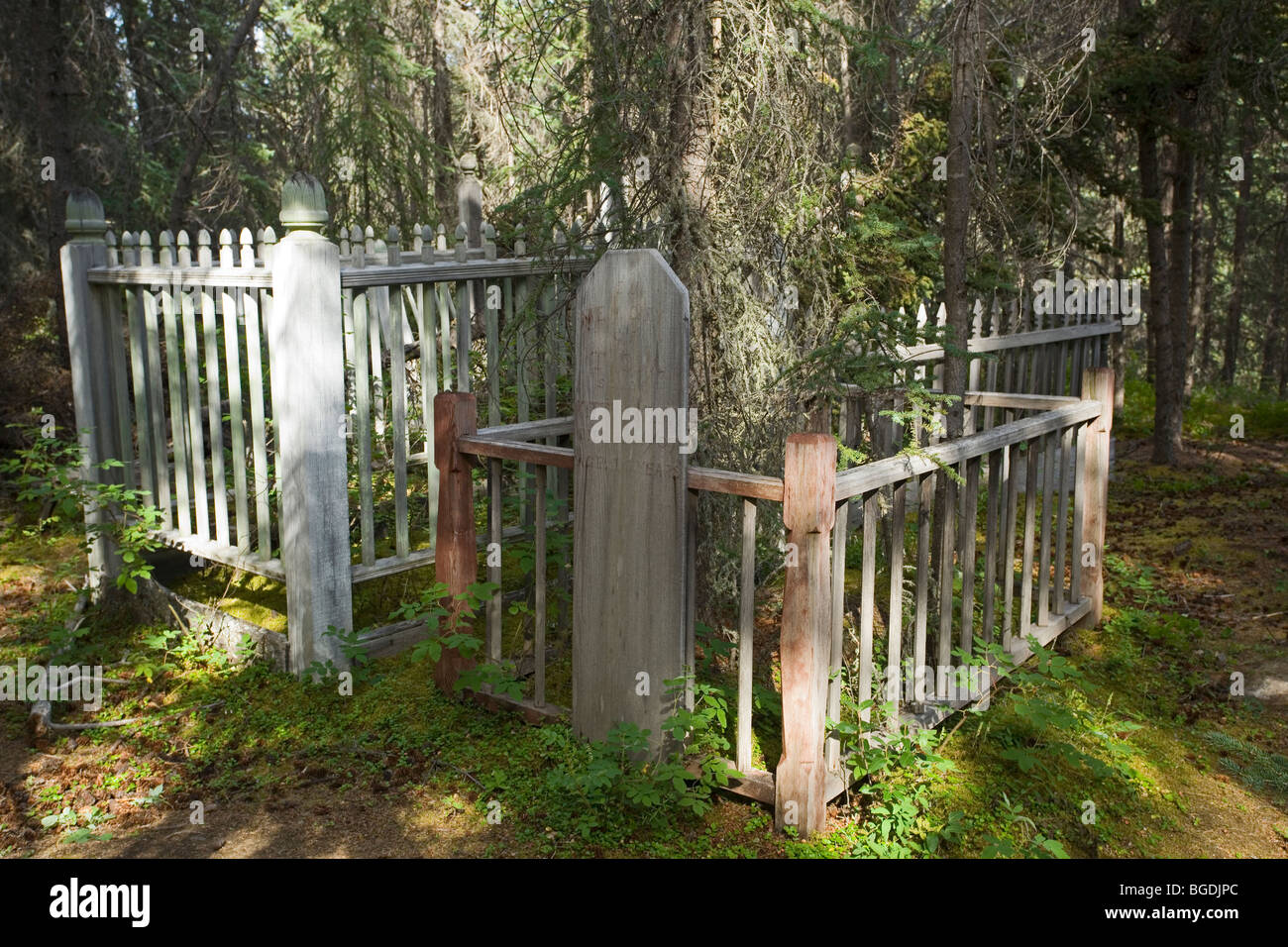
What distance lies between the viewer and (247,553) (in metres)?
6.39

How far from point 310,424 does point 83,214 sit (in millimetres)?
2891

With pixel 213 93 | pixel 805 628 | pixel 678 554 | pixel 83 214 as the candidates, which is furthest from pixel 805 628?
pixel 213 93

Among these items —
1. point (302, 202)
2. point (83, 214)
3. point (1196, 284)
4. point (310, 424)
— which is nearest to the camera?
point (302, 202)

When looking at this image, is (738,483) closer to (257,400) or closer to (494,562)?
(494,562)

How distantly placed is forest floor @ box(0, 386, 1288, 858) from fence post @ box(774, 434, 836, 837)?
0.19 metres

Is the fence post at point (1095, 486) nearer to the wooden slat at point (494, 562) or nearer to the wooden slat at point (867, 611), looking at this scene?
the wooden slat at point (867, 611)

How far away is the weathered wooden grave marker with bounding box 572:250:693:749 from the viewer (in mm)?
4188

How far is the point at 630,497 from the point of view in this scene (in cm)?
434

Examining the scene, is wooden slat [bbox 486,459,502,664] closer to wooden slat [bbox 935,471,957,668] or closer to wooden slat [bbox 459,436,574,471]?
wooden slat [bbox 459,436,574,471]

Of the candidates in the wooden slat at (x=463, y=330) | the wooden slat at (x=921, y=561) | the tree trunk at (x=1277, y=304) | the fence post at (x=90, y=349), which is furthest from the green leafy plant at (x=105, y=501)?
the tree trunk at (x=1277, y=304)

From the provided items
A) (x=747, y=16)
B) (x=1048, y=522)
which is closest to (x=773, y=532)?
(x=1048, y=522)

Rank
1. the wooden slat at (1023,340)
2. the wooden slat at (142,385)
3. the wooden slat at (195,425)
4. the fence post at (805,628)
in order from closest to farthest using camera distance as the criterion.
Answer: the fence post at (805,628)
the wooden slat at (195,425)
the wooden slat at (142,385)
the wooden slat at (1023,340)

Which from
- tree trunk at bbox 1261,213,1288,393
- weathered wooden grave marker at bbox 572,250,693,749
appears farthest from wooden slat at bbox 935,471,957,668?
tree trunk at bbox 1261,213,1288,393

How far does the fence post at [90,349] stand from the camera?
23.1ft
